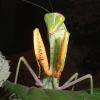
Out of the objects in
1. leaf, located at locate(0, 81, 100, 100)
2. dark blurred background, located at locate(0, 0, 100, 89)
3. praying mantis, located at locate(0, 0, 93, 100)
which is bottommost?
dark blurred background, located at locate(0, 0, 100, 89)

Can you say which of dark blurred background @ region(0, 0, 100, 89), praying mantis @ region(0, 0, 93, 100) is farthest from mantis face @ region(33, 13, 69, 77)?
dark blurred background @ region(0, 0, 100, 89)

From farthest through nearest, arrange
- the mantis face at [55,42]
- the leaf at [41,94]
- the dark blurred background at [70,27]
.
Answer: the dark blurred background at [70,27] < the mantis face at [55,42] < the leaf at [41,94]

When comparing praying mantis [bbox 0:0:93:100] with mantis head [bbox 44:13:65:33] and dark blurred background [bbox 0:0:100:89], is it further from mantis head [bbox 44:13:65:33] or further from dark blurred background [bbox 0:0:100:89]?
dark blurred background [bbox 0:0:100:89]

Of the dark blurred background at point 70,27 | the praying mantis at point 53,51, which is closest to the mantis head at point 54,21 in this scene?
the praying mantis at point 53,51

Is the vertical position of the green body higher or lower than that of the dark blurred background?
higher

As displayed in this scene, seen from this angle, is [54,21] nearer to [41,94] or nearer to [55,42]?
[55,42]

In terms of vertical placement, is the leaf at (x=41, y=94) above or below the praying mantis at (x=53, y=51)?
above

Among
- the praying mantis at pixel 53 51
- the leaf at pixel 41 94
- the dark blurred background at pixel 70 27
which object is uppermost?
the leaf at pixel 41 94

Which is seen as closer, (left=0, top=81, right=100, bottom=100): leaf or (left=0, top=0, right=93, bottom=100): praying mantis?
(left=0, top=81, right=100, bottom=100): leaf

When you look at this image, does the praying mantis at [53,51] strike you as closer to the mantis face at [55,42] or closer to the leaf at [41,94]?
the mantis face at [55,42]
